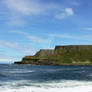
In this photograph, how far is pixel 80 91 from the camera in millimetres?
22031

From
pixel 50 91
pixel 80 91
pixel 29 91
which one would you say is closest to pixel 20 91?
pixel 29 91

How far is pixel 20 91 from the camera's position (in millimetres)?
21703

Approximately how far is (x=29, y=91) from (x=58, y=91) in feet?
11.6

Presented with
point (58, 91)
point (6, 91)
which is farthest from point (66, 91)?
point (6, 91)

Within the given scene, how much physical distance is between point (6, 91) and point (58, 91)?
631cm

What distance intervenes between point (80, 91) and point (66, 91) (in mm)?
1744

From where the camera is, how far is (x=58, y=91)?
71.6 feet

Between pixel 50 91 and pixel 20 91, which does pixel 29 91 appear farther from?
pixel 50 91

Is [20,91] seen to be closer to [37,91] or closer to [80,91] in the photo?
[37,91]

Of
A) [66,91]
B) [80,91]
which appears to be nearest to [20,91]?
[66,91]

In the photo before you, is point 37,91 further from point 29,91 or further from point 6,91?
point 6,91

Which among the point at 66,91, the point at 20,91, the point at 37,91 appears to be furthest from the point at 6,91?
the point at 66,91

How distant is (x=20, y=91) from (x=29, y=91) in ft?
3.56

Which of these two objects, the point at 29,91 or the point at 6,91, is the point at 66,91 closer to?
the point at 29,91
